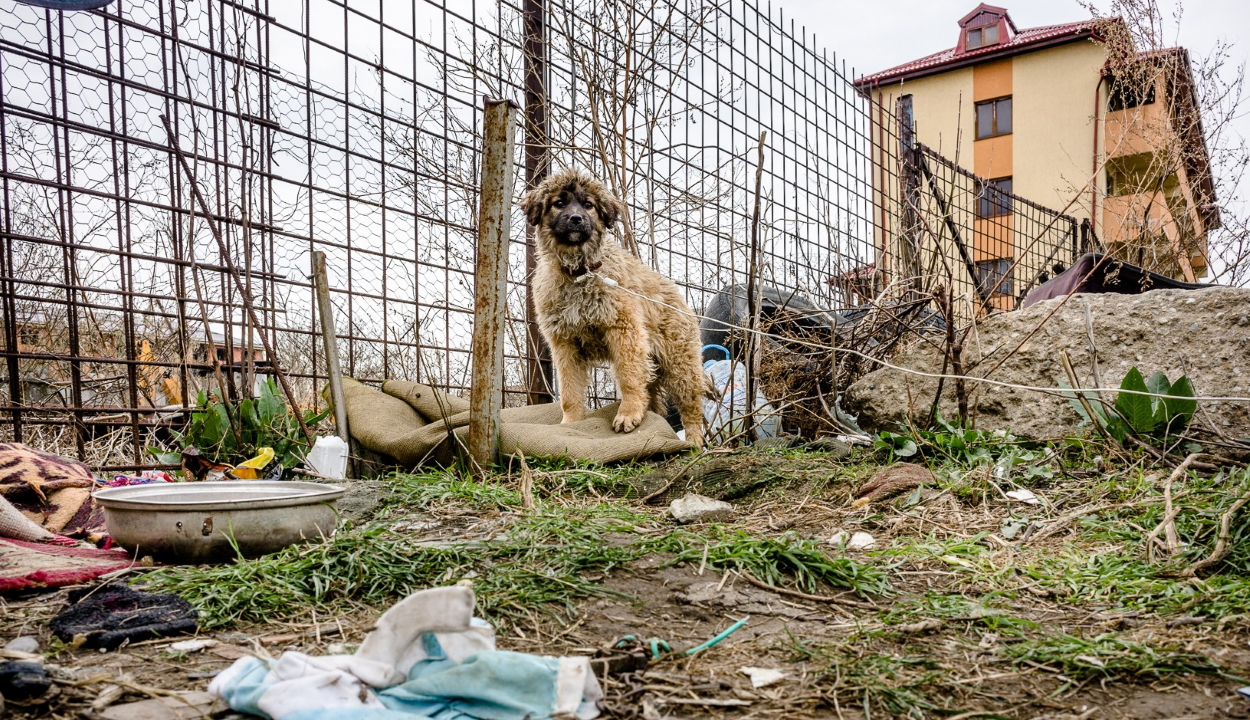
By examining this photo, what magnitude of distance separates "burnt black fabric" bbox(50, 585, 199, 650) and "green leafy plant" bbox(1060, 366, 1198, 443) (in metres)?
3.11

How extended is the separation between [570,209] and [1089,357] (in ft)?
10.1

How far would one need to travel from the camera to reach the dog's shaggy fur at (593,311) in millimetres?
4898

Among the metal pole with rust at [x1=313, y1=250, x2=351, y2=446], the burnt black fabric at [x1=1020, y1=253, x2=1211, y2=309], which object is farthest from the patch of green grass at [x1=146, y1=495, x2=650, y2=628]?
the burnt black fabric at [x1=1020, y1=253, x2=1211, y2=309]

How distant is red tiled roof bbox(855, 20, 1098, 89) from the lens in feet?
71.8

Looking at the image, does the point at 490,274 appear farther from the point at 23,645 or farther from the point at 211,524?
the point at 23,645

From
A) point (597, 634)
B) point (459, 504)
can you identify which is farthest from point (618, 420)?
point (597, 634)

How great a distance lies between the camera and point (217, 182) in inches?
168

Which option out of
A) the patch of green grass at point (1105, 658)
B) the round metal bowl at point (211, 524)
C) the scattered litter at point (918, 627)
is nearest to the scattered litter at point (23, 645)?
the round metal bowl at point (211, 524)

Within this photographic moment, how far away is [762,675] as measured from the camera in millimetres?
1495

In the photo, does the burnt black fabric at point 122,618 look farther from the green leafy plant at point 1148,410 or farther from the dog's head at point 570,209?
the dog's head at point 570,209

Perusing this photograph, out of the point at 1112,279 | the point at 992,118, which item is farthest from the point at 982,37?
the point at 1112,279

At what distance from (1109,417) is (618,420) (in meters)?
2.53

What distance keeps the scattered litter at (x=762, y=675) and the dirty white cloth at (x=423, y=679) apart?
315mm

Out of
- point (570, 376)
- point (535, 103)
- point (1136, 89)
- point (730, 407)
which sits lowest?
point (730, 407)
